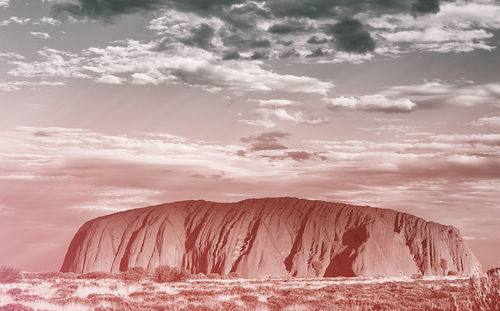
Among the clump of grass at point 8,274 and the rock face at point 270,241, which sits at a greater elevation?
the clump of grass at point 8,274

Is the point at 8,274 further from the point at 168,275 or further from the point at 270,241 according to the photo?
the point at 270,241

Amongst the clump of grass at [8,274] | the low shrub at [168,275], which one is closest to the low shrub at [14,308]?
the clump of grass at [8,274]

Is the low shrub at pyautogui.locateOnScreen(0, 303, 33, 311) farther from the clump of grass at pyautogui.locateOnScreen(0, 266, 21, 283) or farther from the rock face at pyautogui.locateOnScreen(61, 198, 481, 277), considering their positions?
the rock face at pyautogui.locateOnScreen(61, 198, 481, 277)

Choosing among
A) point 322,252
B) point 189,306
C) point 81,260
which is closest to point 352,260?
point 322,252

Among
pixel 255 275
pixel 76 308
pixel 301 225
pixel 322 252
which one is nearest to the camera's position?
pixel 76 308

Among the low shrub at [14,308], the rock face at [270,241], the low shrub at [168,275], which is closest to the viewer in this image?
the low shrub at [14,308]

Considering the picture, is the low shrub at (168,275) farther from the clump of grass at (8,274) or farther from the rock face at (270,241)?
the rock face at (270,241)

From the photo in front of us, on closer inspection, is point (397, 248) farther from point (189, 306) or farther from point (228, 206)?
point (189, 306)
